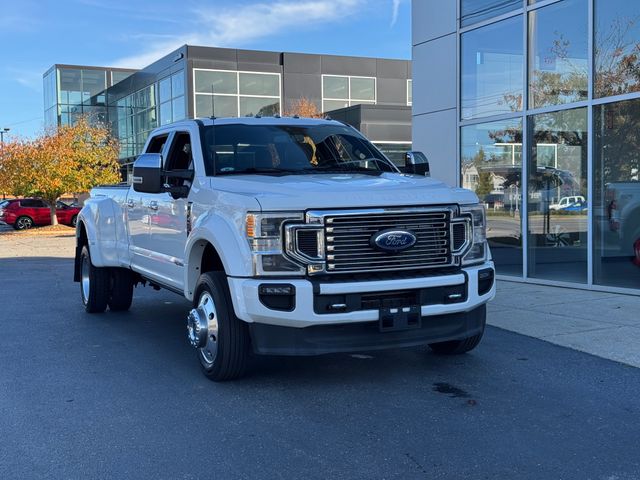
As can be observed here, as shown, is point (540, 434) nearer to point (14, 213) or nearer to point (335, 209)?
point (335, 209)

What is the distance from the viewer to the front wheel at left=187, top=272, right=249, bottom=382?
17.4ft

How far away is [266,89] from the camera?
35.0 m

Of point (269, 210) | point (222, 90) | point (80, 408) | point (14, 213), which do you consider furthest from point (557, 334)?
point (14, 213)

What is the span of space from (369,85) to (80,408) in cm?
3422

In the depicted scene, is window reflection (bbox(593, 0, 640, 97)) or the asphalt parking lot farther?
window reflection (bbox(593, 0, 640, 97))

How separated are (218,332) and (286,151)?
80.1 inches

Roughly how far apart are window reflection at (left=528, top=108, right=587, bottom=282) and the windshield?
4826 mm

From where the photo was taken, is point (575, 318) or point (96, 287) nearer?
point (575, 318)

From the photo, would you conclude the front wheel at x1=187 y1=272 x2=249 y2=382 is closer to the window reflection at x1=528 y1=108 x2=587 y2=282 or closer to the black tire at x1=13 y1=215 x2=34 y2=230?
the window reflection at x1=528 y1=108 x2=587 y2=282

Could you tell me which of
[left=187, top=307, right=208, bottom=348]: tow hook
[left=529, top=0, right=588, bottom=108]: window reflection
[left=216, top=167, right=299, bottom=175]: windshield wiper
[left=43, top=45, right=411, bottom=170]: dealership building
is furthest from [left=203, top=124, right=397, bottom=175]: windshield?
[left=43, top=45, right=411, bottom=170]: dealership building

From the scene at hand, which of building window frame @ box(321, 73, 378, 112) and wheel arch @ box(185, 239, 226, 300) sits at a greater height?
building window frame @ box(321, 73, 378, 112)

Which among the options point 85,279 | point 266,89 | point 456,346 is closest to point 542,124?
point 456,346

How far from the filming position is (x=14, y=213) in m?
33.3

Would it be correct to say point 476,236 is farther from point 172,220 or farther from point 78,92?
point 78,92
